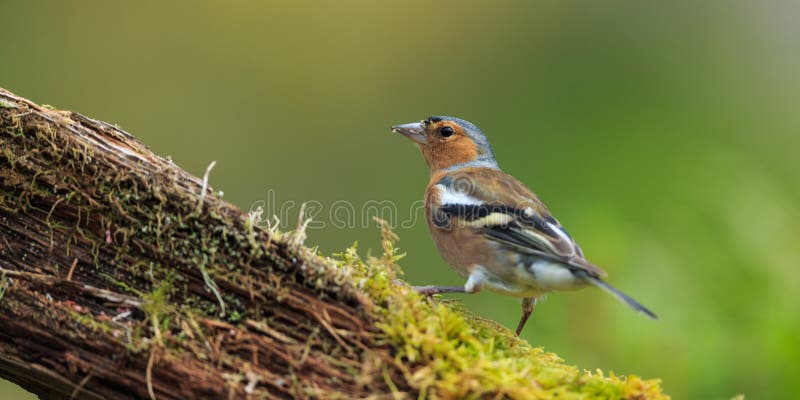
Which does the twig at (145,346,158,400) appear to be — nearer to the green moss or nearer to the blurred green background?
the green moss

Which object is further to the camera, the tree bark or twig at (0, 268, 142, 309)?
twig at (0, 268, 142, 309)

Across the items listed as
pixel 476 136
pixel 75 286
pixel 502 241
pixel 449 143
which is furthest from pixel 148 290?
pixel 476 136

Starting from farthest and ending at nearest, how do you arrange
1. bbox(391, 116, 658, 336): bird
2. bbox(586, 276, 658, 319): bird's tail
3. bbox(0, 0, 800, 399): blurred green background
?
bbox(0, 0, 800, 399): blurred green background
bbox(391, 116, 658, 336): bird
bbox(586, 276, 658, 319): bird's tail

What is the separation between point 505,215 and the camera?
426cm

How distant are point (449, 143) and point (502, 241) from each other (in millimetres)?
1793

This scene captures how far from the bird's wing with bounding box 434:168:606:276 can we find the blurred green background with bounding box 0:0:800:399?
63.1 inches

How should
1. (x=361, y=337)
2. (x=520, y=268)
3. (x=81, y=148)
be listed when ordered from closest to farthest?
(x=361, y=337), (x=81, y=148), (x=520, y=268)

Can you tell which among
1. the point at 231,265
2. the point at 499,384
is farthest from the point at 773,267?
the point at 231,265

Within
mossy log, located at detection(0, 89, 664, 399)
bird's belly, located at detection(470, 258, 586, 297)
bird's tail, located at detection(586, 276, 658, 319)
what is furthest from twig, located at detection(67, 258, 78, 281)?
bird's tail, located at detection(586, 276, 658, 319)

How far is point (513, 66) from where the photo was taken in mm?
9797

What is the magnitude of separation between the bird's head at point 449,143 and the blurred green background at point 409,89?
4.33 feet

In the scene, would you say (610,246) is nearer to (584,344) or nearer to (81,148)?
(584,344)

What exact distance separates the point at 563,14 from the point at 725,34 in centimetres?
235

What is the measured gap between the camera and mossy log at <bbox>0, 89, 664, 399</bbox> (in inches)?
101
